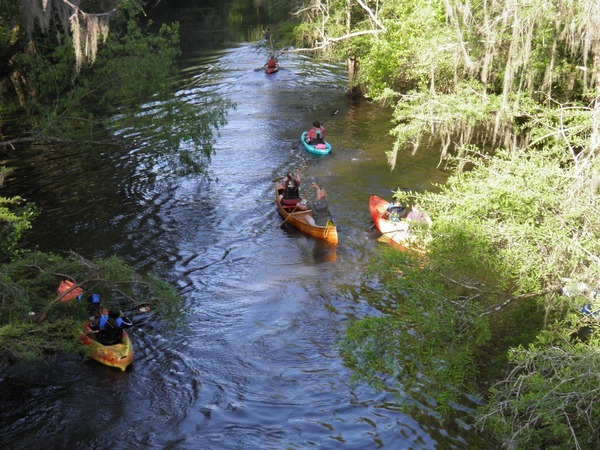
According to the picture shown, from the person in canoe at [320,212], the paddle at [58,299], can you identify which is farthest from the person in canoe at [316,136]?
the paddle at [58,299]

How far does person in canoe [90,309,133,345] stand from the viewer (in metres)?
12.7

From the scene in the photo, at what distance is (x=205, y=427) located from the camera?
36.0ft

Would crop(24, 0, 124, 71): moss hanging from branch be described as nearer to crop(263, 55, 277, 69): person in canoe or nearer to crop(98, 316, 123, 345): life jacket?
crop(98, 316, 123, 345): life jacket

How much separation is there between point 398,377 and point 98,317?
604 cm

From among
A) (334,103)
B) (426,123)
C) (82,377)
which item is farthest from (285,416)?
(334,103)

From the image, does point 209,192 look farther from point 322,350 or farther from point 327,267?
point 322,350

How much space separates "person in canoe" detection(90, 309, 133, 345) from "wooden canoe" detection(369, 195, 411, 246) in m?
7.45

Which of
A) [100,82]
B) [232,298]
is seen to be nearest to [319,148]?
[100,82]

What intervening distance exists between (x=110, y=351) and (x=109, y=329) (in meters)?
0.50

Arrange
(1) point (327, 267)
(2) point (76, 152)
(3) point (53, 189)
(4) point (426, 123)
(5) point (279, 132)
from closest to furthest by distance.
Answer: (1) point (327, 267), (4) point (426, 123), (3) point (53, 189), (2) point (76, 152), (5) point (279, 132)

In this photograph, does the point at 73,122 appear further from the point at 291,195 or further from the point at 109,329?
the point at 109,329

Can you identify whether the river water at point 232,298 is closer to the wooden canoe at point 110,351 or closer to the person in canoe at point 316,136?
the wooden canoe at point 110,351

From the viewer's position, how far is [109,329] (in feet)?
41.8

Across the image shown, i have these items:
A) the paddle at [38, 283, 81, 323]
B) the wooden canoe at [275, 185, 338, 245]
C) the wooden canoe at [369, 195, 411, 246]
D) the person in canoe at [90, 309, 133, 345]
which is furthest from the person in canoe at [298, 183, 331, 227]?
the paddle at [38, 283, 81, 323]
